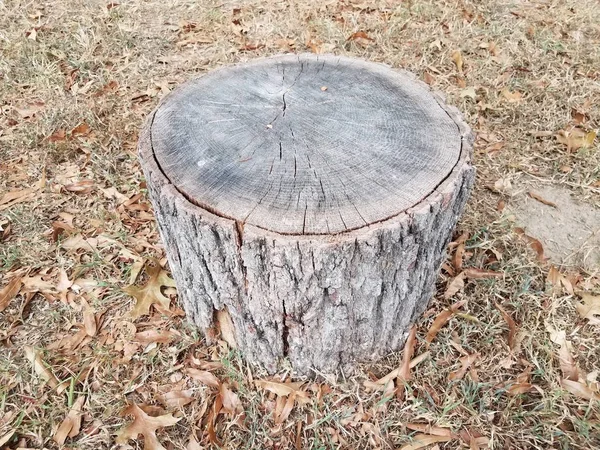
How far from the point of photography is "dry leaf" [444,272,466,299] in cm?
222

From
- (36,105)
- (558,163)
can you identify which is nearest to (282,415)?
(558,163)

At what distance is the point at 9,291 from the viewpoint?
2246 mm

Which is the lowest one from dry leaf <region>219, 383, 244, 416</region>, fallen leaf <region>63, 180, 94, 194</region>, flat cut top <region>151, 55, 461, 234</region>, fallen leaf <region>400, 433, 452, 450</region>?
fallen leaf <region>400, 433, 452, 450</region>

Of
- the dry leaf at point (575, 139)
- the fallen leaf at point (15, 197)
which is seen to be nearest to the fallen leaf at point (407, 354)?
the dry leaf at point (575, 139)

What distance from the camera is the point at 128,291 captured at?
218 cm

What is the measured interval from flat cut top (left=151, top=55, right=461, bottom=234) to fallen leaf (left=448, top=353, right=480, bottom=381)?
85 cm

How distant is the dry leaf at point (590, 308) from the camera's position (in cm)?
215

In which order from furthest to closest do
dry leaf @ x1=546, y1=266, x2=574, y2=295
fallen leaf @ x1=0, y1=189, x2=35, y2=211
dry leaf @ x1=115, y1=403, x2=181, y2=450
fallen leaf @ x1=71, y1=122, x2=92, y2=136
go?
fallen leaf @ x1=71, y1=122, x2=92, y2=136 → fallen leaf @ x1=0, y1=189, x2=35, y2=211 → dry leaf @ x1=546, y1=266, x2=574, y2=295 → dry leaf @ x1=115, y1=403, x2=181, y2=450

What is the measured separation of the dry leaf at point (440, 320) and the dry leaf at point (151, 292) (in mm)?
1204

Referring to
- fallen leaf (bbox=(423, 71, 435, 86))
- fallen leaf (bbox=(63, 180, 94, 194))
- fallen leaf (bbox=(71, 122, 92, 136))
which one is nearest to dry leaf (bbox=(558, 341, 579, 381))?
fallen leaf (bbox=(423, 71, 435, 86))

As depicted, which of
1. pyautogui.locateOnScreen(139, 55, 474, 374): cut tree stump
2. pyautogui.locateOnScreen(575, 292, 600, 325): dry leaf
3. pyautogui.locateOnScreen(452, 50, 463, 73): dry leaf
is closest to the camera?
pyautogui.locateOnScreen(139, 55, 474, 374): cut tree stump

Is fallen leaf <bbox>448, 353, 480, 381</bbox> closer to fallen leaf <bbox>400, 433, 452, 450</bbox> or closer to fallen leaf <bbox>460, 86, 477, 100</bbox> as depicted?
fallen leaf <bbox>400, 433, 452, 450</bbox>

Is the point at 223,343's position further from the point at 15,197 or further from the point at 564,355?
the point at 15,197

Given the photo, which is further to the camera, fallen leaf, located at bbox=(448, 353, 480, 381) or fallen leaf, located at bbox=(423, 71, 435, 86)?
fallen leaf, located at bbox=(423, 71, 435, 86)
